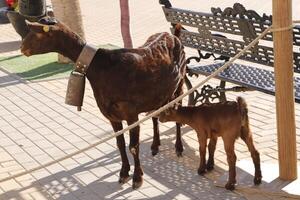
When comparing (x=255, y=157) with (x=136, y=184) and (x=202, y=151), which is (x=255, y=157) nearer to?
(x=202, y=151)

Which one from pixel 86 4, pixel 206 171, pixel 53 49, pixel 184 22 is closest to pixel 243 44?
pixel 184 22

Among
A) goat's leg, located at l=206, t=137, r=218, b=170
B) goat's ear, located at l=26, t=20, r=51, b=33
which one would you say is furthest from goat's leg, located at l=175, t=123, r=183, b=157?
goat's ear, located at l=26, t=20, r=51, b=33

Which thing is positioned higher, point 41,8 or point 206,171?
point 41,8

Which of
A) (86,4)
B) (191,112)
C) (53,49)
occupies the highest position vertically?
(53,49)

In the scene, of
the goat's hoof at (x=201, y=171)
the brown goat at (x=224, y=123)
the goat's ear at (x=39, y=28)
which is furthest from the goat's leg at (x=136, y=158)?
the goat's ear at (x=39, y=28)

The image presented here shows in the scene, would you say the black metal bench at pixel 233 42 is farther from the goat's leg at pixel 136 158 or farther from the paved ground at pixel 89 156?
the goat's leg at pixel 136 158

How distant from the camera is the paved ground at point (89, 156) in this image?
17.0ft

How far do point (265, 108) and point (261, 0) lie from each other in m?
8.66

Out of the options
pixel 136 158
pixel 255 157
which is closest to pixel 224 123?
pixel 255 157

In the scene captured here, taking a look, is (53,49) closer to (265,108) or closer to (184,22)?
(184,22)

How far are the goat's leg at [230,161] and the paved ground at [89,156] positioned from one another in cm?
8

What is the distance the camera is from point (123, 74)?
16.5 ft

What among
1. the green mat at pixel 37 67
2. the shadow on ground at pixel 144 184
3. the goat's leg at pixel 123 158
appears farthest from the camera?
the green mat at pixel 37 67

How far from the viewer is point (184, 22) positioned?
22.3 feet
